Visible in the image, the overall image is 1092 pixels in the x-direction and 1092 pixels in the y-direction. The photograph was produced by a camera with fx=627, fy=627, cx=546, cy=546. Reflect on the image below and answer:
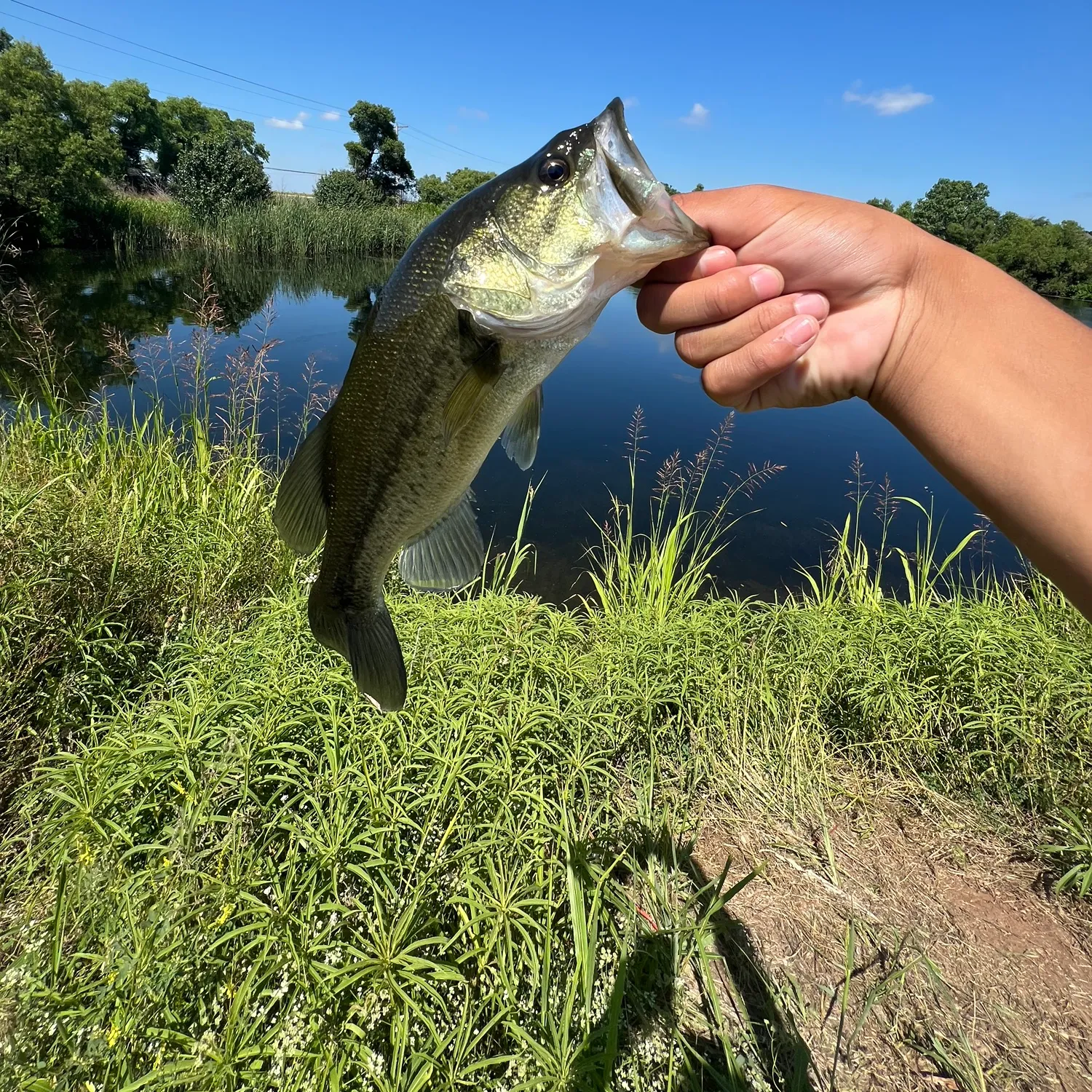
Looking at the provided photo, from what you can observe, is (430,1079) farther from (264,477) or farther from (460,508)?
(264,477)

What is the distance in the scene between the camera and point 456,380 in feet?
4.98

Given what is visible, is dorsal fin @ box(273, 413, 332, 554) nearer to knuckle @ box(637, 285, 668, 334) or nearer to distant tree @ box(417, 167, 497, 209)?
knuckle @ box(637, 285, 668, 334)

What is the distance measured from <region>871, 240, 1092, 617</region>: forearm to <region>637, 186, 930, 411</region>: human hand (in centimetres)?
7

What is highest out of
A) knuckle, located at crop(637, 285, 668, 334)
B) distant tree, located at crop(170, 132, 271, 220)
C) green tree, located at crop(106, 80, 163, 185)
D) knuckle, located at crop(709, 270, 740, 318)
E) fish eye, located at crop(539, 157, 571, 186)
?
green tree, located at crop(106, 80, 163, 185)

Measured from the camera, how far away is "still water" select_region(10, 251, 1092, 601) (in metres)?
8.41

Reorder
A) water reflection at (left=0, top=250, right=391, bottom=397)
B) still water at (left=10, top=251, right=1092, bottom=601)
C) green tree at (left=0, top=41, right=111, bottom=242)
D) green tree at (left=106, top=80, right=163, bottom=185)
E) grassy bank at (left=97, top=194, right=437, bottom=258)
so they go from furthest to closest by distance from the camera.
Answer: green tree at (left=106, top=80, right=163, bottom=185) → green tree at (left=0, top=41, right=111, bottom=242) → grassy bank at (left=97, top=194, right=437, bottom=258) → water reflection at (left=0, top=250, right=391, bottom=397) → still water at (left=10, top=251, right=1092, bottom=601)

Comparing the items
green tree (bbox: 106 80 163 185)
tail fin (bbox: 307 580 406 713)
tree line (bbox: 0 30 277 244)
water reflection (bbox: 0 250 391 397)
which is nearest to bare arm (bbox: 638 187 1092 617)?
tail fin (bbox: 307 580 406 713)

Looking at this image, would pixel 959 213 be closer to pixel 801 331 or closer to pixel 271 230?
pixel 271 230

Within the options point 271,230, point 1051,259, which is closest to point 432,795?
point 271,230

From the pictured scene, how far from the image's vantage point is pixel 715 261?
1762mm

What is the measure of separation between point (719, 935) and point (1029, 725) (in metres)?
2.21

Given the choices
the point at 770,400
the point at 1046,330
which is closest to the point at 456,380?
the point at 770,400

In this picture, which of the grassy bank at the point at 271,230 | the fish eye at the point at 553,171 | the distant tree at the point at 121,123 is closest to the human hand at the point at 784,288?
the fish eye at the point at 553,171

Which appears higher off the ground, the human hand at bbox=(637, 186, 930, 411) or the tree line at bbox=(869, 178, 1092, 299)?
the tree line at bbox=(869, 178, 1092, 299)
